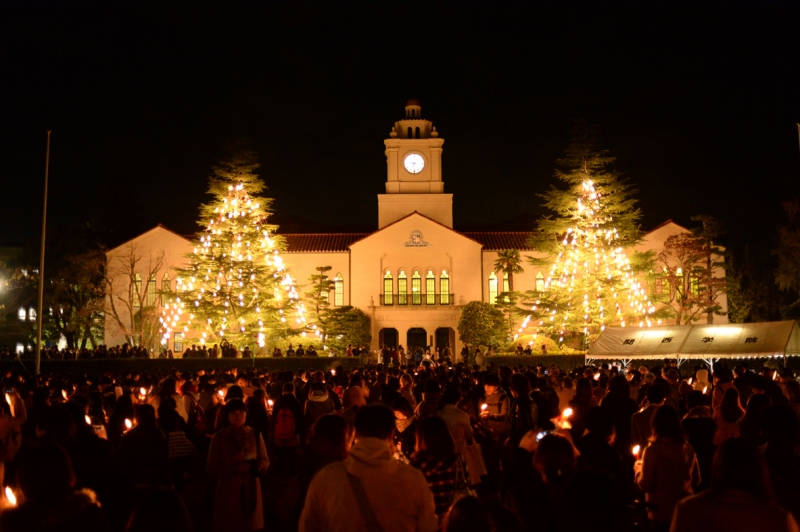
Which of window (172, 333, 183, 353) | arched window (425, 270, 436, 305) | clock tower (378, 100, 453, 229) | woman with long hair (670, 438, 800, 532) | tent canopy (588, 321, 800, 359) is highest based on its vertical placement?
clock tower (378, 100, 453, 229)

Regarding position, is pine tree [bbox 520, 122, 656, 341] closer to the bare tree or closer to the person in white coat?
the bare tree

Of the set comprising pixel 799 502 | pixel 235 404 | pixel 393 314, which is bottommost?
pixel 799 502

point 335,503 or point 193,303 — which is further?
point 193,303

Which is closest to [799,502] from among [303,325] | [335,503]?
[335,503]

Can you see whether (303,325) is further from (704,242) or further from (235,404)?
(235,404)

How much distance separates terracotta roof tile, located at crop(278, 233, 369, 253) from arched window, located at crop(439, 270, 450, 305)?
231 inches

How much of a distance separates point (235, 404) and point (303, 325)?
37.2m

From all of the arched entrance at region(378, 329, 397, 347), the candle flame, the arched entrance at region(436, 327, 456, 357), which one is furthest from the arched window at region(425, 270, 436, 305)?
the candle flame

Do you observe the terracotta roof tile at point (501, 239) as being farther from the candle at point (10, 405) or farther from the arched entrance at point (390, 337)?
the candle at point (10, 405)

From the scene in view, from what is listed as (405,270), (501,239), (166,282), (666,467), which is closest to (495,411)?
(666,467)

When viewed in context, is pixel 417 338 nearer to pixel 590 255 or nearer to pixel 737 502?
pixel 590 255

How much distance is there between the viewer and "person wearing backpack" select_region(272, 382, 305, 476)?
436 inches

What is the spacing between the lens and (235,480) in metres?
7.57

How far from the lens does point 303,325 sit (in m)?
45.0
